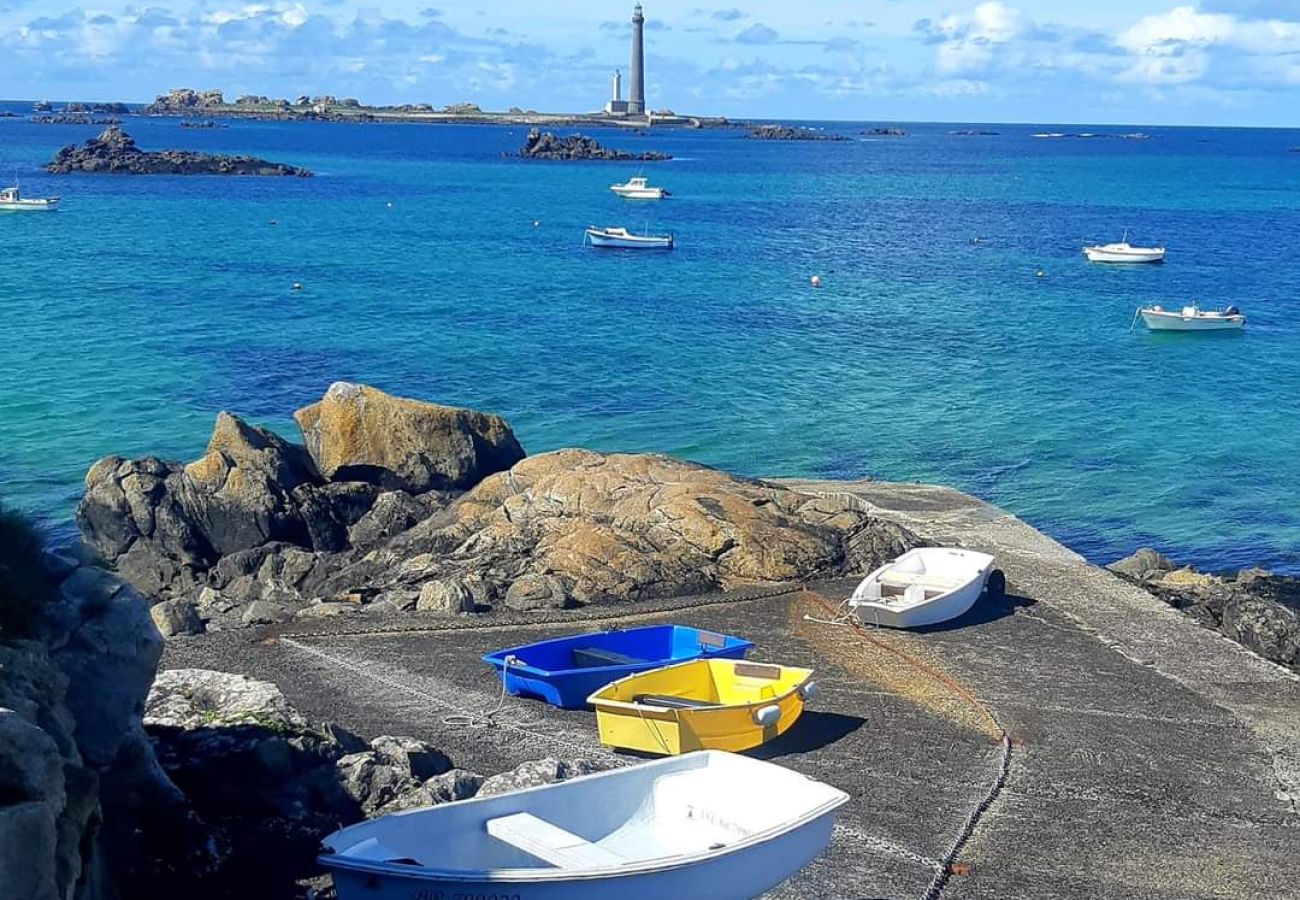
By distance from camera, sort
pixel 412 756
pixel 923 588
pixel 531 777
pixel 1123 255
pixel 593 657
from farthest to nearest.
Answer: pixel 1123 255, pixel 923 588, pixel 593 657, pixel 412 756, pixel 531 777

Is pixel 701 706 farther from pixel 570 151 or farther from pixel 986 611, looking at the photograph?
pixel 570 151

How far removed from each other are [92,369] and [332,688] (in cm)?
2742

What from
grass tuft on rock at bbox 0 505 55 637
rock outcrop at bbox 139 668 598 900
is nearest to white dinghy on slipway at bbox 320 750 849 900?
rock outcrop at bbox 139 668 598 900

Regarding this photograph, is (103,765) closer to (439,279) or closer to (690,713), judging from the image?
(690,713)

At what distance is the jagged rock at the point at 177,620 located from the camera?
1867 centimetres

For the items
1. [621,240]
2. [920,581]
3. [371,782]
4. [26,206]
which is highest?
[26,206]

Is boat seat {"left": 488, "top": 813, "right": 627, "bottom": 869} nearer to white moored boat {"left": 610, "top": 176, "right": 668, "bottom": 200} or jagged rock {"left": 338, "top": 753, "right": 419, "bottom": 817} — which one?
jagged rock {"left": 338, "top": 753, "right": 419, "bottom": 817}

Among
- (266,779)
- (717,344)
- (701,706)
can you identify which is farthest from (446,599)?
(717,344)

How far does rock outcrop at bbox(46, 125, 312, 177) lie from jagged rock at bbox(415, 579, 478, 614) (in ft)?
333

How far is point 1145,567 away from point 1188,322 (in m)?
29.4

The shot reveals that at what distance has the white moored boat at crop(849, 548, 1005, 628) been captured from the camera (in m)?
18.6

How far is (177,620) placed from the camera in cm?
1878

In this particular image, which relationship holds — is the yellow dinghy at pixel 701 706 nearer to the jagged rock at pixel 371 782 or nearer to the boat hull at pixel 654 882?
the jagged rock at pixel 371 782

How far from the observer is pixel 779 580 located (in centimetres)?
2067
